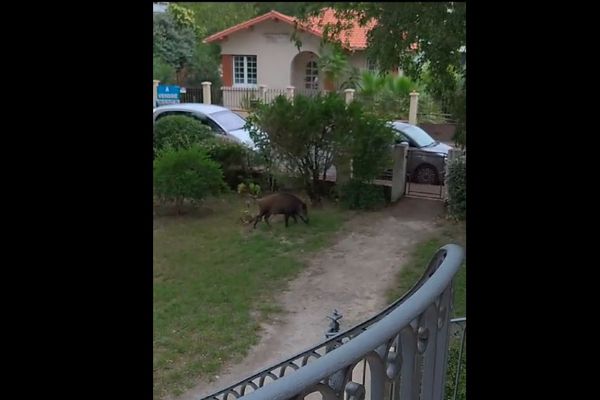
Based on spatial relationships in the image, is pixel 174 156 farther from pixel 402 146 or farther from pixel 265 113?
pixel 402 146

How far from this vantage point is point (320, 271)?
5.94 m

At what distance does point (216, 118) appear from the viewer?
9.59m

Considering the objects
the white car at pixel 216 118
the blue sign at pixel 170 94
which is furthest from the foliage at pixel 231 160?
the blue sign at pixel 170 94

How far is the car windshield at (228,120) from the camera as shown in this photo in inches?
374

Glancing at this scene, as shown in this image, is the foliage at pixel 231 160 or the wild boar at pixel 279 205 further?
the foliage at pixel 231 160

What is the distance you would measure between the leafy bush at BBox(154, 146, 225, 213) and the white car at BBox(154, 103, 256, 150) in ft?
3.49

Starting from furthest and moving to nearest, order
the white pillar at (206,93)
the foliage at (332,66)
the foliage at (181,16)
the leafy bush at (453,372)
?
the foliage at (332,66), the foliage at (181,16), the white pillar at (206,93), the leafy bush at (453,372)

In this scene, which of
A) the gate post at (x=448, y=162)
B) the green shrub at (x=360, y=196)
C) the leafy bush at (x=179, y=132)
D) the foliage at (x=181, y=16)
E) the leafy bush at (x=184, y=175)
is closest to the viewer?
the gate post at (x=448, y=162)

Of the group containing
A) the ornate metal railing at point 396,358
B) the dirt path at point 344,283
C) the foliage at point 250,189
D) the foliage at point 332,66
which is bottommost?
the dirt path at point 344,283

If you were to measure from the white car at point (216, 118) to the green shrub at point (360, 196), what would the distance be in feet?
5.14

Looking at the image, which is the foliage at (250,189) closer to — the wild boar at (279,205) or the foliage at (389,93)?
the wild boar at (279,205)

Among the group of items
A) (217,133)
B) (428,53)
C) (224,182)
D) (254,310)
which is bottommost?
(254,310)
